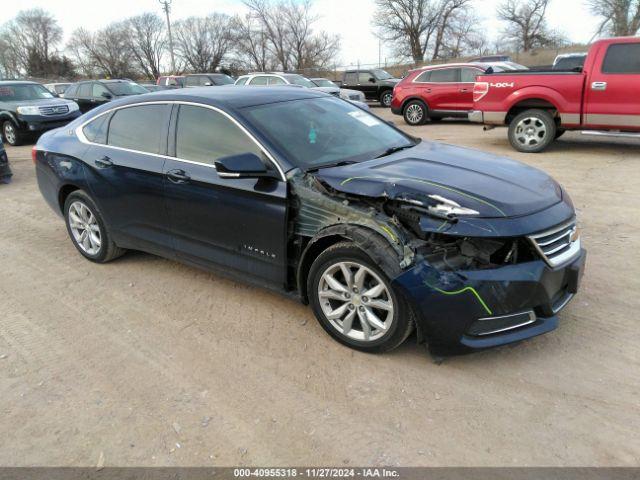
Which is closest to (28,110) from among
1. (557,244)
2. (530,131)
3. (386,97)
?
(530,131)

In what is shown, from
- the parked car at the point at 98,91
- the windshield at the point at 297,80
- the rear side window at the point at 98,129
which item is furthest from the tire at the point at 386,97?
the rear side window at the point at 98,129

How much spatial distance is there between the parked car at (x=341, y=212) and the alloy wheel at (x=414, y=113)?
10717mm

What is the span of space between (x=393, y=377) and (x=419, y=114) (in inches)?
501

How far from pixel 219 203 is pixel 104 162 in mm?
1505

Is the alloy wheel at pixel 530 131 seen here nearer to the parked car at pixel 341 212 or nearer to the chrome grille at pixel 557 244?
the parked car at pixel 341 212

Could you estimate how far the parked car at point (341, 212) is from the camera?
286 centimetres

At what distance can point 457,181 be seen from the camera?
10.3 ft

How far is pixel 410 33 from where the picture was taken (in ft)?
188

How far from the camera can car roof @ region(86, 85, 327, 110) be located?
12.6 feet

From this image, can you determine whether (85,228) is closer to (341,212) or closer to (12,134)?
(341,212)

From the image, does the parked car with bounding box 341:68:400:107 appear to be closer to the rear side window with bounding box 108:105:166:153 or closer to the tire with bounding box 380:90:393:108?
the tire with bounding box 380:90:393:108

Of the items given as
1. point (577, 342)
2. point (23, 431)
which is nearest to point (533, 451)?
point (577, 342)

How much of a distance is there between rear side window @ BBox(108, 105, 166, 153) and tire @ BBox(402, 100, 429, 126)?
11.4 meters

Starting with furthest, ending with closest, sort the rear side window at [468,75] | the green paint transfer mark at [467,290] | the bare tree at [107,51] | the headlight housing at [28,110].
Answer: the bare tree at [107,51] < the rear side window at [468,75] < the headlight housing at [28,110] < the green paint transfer mark at [467,290]
